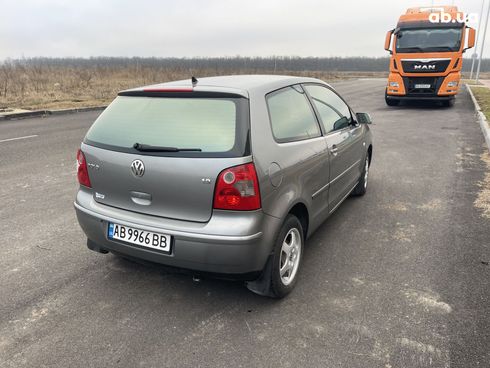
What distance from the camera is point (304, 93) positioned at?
381cm

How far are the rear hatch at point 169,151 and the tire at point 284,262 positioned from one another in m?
0.62

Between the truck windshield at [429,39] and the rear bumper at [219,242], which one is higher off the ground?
the truck windshield at [429,39]

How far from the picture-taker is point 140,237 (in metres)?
2.90

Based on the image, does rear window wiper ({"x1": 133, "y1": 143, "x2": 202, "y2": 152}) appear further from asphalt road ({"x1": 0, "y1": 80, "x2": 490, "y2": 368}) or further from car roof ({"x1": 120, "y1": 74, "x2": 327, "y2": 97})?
asphalt road ({"x1": 0, "y1": 80, "x2": 490, "y2": 368})

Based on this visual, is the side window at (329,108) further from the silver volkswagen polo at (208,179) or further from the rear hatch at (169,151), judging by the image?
the rear hatch at (169,151)

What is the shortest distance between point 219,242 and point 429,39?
47.2ft

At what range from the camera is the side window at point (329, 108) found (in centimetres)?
396

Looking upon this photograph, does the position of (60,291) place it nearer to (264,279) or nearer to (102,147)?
(102,147)

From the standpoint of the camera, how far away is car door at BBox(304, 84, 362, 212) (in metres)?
3.92

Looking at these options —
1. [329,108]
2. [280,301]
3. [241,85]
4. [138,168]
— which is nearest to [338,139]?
[329,108]

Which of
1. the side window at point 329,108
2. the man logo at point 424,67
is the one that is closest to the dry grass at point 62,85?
the man logo at point 424,67

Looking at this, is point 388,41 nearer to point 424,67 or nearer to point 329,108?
point 424,67

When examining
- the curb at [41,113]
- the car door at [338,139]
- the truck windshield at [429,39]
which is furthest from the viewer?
the truck windshield at [429,39]

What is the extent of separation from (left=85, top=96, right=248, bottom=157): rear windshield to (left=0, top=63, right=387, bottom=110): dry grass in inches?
532
